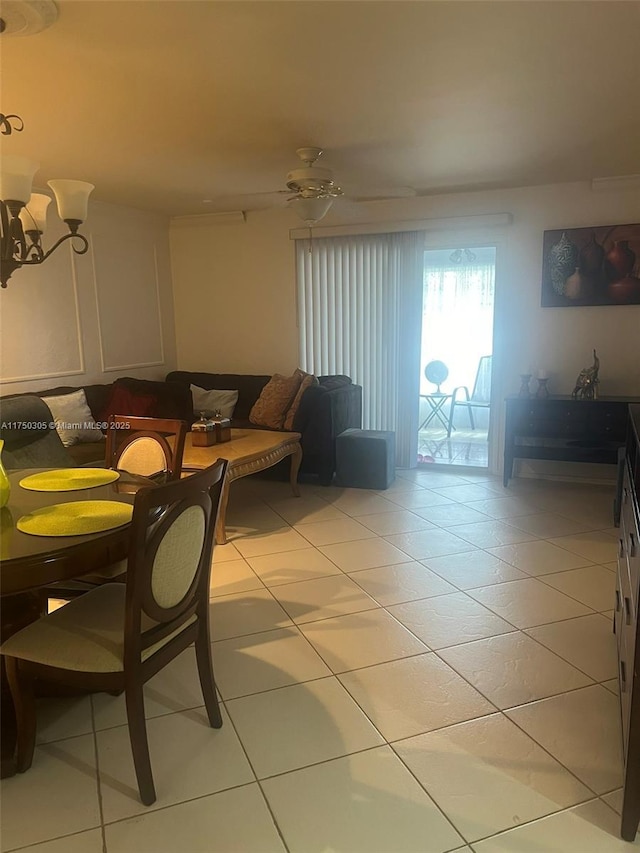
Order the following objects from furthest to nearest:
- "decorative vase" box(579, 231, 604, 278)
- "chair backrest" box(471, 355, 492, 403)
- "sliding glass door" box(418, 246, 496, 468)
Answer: "chair backrest" box(471, 355, 492, 403) → "sliding glass door" box(418, 246, 496, 468) → "decorative vase" box(579, 231, 604, 278)

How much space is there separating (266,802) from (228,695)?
0.54 meters

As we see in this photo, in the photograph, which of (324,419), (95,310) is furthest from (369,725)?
(95,310)

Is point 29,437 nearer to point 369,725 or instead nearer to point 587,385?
point 369,725

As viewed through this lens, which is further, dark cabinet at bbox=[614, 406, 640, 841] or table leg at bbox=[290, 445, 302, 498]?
table leg at bbox=[290, 445, 302, 498]

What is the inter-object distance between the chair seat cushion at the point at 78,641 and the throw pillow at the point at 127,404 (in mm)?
3137

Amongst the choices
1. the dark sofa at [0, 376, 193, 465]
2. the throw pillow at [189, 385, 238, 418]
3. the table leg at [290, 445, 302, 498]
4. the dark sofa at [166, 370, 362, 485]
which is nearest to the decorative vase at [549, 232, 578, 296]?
the dark sofa at [166, 370, 362, 485]

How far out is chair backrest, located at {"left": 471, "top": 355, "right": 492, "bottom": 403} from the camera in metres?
6.66

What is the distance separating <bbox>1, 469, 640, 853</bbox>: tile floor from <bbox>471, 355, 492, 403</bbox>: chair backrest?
3.45 metres

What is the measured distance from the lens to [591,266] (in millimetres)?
4684

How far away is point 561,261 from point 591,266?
0.23 m

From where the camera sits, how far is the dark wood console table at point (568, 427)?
4.45 metres

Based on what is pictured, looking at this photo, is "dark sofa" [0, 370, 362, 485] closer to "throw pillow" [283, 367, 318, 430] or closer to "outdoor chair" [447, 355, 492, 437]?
"throw pillow" [283, 367, 318, 430]

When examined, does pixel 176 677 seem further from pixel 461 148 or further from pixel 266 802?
pixel 461 148

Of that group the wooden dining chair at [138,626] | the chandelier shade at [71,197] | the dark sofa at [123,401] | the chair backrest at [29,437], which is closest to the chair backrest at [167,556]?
the wooden dining chair at [138,626]
